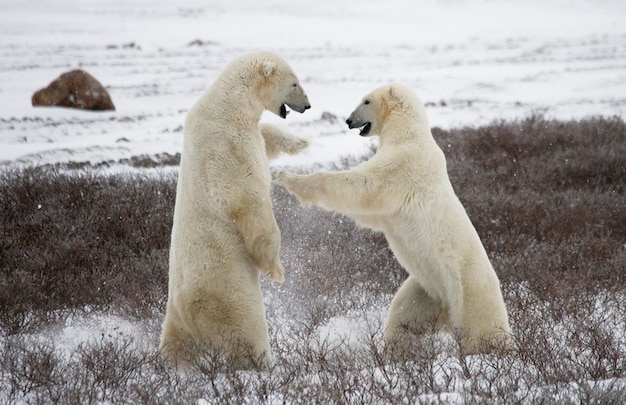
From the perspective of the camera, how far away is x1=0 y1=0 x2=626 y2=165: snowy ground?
38.9 feet

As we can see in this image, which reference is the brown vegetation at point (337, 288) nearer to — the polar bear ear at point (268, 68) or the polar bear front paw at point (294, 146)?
the polar bear front paw at point (294, 146)

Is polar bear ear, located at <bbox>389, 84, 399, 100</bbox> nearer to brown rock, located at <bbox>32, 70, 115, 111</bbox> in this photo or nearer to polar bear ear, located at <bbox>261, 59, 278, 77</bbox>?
polar bear ear, located at <bbox>261, 59, 278, 77</bbox>

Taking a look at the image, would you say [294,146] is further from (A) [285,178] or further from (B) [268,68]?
(B) [268,68]

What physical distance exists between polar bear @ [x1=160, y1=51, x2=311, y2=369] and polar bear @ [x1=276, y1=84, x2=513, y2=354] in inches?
13.5

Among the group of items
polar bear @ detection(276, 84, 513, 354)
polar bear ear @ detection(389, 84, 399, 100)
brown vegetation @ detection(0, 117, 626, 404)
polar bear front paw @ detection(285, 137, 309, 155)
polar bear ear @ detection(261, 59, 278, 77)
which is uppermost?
polar bear ear @ detection(261, 59, 278, 77)

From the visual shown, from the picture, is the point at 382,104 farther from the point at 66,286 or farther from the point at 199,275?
the point at 66,286

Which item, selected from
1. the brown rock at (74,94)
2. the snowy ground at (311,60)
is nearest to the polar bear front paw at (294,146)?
the snowy ground at (311,60)

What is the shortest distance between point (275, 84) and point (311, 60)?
60.6ft

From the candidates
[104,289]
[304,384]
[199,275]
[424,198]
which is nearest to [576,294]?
[424,198]

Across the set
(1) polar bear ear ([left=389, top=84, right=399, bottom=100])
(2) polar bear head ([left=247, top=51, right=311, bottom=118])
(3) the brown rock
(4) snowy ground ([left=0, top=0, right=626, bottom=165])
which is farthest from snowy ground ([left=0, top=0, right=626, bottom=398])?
(2) polar bear head ([left=247, top=51, right=311, bottom=118])

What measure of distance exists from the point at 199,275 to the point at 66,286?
7.07 feet

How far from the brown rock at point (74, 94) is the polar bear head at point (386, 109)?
34.4 ft

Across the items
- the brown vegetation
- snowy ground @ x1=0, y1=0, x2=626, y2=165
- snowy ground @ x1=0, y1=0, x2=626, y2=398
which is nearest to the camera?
the brown vegetation

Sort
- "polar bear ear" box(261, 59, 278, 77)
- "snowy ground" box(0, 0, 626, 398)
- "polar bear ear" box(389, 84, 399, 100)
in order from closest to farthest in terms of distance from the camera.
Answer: "polar bear ear" box(261, 59, 278, 77) → "polar bear ear" box(389, 84, 399, 100) → "snowy ground" box(0, 0, 626, 398)
